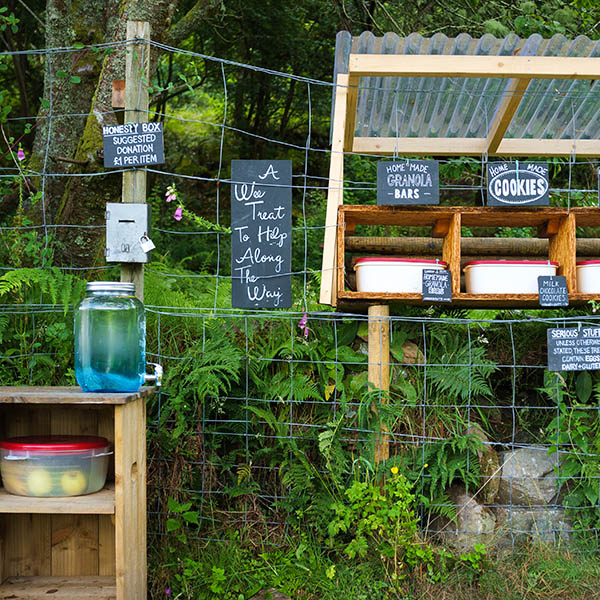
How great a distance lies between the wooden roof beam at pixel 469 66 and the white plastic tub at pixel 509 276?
97 cm

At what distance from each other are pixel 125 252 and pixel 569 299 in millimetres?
2320

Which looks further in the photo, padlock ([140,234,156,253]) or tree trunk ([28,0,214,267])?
tree trunk ([28,0,214,267])

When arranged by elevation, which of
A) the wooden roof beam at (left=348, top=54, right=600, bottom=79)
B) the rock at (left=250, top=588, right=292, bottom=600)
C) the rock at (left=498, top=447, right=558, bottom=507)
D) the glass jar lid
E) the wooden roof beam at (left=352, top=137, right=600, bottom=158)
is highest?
the wooden roof beam at (left=348, top=54, right=600, bottom=79)

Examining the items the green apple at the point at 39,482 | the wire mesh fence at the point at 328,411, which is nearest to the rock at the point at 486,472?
the wire mesh fence at the point at 328,411

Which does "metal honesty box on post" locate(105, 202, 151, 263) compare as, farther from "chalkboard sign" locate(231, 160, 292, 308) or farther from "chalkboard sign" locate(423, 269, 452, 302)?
"chalkboard sign" locate(423, 269, 452, 302)

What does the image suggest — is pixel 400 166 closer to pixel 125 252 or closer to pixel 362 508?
pixel 125 252

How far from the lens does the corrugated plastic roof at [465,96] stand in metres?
4.08

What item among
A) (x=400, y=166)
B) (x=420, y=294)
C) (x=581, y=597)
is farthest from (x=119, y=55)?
(x=581, y=597)

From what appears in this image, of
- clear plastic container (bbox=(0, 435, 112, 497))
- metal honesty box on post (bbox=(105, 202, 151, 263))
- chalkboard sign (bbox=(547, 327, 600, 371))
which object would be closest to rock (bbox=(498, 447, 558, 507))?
chalkboard sign (bbox=(547, 327, 600, 371))

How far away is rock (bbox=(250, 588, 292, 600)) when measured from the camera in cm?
338

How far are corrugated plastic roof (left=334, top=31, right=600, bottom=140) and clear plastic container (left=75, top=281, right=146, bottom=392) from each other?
1832 millimetres

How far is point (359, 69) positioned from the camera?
3471 millimetres

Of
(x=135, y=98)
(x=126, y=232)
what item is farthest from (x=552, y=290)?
(x=135, y=98)

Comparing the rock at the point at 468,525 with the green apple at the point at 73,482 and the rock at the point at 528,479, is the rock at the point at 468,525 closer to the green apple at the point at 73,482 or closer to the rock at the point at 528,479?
the rock at the point at 528,479
